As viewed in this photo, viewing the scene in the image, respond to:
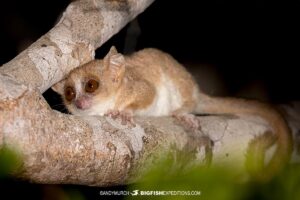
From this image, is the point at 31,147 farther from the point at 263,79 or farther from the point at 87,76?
the point at 263,79

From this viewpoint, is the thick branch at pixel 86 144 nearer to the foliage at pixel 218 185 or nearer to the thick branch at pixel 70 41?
the thick branch at pixel 70 41

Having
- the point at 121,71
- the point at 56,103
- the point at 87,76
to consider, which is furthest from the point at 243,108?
the point at 56,103

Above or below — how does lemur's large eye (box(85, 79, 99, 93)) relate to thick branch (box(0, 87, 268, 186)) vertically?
above

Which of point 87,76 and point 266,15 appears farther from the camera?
point 266,15

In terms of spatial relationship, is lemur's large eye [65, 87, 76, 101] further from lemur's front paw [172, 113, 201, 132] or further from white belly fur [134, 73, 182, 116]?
lemur's front paw [172, 113, 201, 132]

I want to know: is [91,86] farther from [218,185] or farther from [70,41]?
[218,185]

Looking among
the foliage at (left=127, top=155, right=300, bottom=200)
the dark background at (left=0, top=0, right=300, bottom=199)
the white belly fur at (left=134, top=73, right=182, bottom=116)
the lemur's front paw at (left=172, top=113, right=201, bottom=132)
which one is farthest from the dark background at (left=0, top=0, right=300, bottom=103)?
the foliage at (left=127, top=155, right=300, bottom=200)

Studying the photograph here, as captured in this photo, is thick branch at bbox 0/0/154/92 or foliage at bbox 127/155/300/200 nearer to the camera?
foliage at bbox 127/155/300/200
